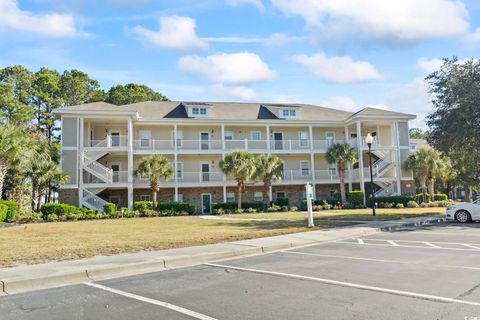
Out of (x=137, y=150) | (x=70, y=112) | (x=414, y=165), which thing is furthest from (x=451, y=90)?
(x=70, y=112)

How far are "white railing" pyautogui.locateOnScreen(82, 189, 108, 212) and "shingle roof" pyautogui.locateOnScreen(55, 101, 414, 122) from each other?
299 inches

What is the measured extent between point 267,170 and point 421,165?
1387cm

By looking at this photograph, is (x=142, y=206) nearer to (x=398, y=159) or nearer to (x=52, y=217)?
(x=52, y=217)

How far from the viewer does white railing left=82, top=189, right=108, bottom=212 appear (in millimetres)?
30938

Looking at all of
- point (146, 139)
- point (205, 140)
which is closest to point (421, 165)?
point (205, 140)

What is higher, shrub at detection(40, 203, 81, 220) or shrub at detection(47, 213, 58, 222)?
shrub at detection(40, 203, 81, 220)

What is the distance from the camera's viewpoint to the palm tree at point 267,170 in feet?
106

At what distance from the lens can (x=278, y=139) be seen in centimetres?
3991

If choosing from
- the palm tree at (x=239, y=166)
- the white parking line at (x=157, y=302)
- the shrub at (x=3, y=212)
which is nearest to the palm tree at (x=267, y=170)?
the palm tree at (x=239, y=166)

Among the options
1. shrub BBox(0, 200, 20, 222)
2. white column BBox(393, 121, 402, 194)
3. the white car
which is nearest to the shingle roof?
white column BBox(393, 121, 402, 194)

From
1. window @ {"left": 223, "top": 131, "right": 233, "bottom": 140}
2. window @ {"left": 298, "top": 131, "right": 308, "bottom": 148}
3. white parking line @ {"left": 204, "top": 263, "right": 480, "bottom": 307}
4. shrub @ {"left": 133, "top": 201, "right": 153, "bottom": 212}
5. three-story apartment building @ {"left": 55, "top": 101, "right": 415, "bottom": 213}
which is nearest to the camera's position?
white parking line @ {"left": 204, "top": 263, "right": 480, "bottom": 307}

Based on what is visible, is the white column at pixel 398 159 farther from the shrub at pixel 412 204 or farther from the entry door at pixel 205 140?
the entry door at pixel 205 140

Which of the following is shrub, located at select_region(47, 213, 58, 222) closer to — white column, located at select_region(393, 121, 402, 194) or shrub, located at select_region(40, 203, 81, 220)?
shrub, located at select_region(40, 203, 81, 220)

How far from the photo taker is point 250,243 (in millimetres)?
12539
